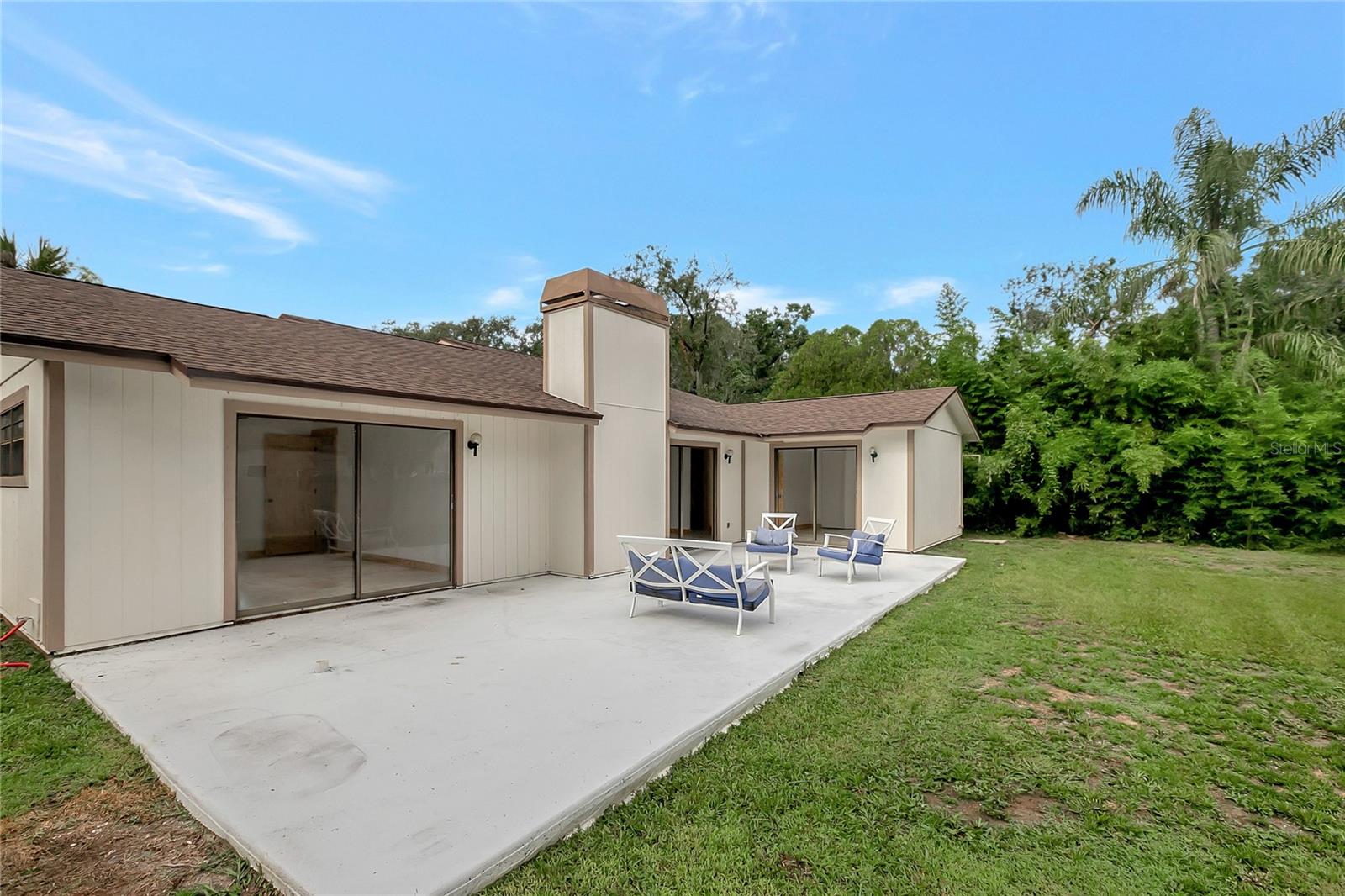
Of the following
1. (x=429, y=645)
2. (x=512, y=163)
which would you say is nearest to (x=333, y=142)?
(x=512, y=163)

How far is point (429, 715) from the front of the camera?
165 inches

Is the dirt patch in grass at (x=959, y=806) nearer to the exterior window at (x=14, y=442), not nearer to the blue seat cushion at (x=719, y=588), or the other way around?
the blue seat cushion at (x=719, y=588)

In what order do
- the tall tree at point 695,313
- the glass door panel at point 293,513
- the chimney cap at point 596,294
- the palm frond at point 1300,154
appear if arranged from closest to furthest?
the glass door panel at point 293,513 → the chimney cap at point 596,294 → the palm frond at point 1300,154 → the tall tree at point 695,313

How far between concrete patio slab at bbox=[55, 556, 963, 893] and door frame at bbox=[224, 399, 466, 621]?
1.15ft

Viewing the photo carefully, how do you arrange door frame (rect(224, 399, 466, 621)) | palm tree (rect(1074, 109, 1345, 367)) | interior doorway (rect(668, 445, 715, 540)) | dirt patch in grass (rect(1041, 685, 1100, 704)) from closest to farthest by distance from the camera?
dirt patch in grass (rect(1041, 685, 1100, 704)), door frame (rect(224, 399, 466, 621)), interior doorway (rect(668, 445, 715, 540)), palm tree (rect(1074, 109, 1345, 367))

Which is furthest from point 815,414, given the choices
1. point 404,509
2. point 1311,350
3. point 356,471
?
point 1311,350

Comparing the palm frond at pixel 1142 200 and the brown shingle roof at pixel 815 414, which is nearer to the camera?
the brown shingle roof at pixel 815 414

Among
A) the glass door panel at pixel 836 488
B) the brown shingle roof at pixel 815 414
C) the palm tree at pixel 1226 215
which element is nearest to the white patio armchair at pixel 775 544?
the brown shingle roof at pixel 815 414

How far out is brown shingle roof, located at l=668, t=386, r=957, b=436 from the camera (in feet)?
43.3

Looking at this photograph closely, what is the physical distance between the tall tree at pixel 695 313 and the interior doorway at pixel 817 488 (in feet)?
53.3

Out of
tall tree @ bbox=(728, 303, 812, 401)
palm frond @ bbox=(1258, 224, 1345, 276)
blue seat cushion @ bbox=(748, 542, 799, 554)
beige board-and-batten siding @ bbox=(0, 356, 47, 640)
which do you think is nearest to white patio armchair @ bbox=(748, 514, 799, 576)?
blue seat cushion @ bbox=(748, 542, 799, 554)

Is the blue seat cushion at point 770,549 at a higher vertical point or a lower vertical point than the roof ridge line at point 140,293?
lower

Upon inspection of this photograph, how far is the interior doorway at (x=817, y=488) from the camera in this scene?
15.5 meters

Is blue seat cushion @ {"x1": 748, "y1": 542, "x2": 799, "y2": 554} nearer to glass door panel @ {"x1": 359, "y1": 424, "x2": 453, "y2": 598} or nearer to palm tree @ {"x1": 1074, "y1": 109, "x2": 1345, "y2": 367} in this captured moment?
glass door panel @ {"x1": 359, "y1": 424, "x2": 453, "y2": 598}
